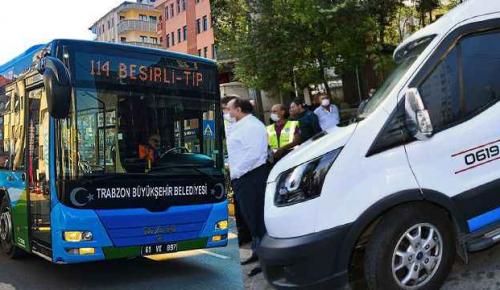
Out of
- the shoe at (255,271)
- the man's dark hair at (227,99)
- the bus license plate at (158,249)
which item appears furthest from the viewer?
the shoe at (255,271)

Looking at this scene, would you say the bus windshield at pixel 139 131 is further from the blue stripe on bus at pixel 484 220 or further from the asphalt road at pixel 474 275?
the blue stripe on bus at pixel 484 220

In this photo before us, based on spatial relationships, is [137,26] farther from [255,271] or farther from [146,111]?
[255,271]

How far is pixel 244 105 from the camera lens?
2812mm

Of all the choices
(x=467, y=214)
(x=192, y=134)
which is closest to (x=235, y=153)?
(x=192, y=134)

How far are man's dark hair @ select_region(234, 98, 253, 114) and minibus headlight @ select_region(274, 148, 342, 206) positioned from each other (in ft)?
1.46

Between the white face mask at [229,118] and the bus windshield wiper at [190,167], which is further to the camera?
the bus windshield wiper at [190,167]

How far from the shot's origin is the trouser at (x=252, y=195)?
370 centimetres

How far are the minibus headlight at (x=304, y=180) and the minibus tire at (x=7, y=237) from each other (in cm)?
239

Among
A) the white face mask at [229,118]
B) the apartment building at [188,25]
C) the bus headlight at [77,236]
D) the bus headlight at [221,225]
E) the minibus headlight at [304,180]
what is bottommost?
the bus headlight at [77,236]

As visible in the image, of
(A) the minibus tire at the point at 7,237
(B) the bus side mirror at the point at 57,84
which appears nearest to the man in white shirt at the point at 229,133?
(B) the bus side mirror at the point at 57,84

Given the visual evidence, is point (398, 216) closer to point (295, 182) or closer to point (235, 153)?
point (295, 182)

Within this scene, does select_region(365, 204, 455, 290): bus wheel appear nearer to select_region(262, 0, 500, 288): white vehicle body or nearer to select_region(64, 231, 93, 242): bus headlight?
select_region(262, 0, 500, 288): white vehicle body

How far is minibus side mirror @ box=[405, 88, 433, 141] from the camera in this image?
2.95 m

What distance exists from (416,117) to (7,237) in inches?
147
